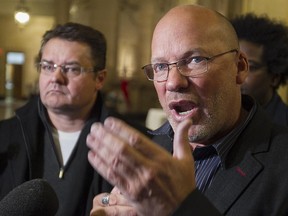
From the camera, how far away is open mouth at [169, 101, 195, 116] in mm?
1324

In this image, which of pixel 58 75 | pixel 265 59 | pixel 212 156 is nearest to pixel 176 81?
pixel 212 156

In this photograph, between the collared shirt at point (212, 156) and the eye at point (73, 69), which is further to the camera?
the eye at point (73, 69)

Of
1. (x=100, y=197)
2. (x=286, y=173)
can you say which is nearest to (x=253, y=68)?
(x=286, y=173)

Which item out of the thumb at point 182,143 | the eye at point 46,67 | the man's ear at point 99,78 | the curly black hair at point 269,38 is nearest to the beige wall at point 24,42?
the curly black hair at point 269,38

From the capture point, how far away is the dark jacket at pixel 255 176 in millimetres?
1204

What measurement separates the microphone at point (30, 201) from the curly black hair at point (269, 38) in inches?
67.5

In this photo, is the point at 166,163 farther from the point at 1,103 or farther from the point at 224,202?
the point at 1,103

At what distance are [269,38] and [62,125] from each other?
1.27m

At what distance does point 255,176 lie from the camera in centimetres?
126

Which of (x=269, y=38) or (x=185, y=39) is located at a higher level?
(x=269, y=38)

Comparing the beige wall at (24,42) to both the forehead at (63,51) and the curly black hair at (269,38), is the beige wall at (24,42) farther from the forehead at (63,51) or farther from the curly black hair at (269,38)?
the forehead at (63,51)

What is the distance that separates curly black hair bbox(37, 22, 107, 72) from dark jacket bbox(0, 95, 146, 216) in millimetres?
322

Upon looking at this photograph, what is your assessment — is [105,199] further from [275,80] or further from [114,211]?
[275,80]

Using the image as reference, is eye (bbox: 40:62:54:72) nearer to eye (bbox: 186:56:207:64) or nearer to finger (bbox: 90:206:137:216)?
eye (bbox: 186:56:207:64)
